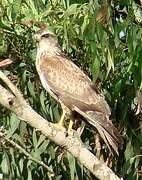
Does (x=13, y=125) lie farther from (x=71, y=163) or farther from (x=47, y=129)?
(x=47, y=129)

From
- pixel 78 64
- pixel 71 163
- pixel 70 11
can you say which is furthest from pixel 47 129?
pixel 78 64

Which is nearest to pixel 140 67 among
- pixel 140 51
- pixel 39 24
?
pixel 140 51

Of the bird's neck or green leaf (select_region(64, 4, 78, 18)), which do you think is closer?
green leaf (select_region(64, 4, 78, 18))

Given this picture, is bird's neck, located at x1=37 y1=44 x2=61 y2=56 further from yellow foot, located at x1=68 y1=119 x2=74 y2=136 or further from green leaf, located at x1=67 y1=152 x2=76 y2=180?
green leaf, located at x1=67 y1=152 x2=76 y2=180

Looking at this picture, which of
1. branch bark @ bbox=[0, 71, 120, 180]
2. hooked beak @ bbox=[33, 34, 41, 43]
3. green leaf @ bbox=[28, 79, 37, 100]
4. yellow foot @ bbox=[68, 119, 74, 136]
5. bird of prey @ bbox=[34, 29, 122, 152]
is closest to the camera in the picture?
branch bark @ bbox=[0, 71, 120, 180]

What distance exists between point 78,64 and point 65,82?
186 millimetres

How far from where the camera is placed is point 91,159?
332 cm

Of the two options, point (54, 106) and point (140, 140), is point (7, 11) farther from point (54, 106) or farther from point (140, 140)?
point (140, 140)

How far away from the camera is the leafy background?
4.01 m

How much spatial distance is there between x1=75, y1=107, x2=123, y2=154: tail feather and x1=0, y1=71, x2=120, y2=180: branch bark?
567mm

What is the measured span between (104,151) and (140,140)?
0.29 m

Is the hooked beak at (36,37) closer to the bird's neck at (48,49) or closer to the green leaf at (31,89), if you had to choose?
the bird's neck at (48,49)

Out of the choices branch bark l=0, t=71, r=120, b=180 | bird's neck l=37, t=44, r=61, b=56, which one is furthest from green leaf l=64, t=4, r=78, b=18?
branch bark l=0, t=71, r=120, b=180

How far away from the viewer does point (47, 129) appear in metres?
3.25
